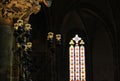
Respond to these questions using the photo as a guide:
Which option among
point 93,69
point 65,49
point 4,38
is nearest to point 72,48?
point 65,49

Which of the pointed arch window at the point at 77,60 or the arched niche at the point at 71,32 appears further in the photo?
the pointed arch window at the point at 77,60

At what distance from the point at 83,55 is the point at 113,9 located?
713cm

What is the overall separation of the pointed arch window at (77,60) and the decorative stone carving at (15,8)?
64.5 ft

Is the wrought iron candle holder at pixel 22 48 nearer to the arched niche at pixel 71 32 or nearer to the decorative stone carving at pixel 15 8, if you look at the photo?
the decorative stone carving at pixel 15 8

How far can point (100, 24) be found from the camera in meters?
27.1

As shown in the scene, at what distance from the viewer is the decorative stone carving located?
7809 millimetres

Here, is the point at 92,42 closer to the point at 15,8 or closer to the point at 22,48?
the point at 22,48

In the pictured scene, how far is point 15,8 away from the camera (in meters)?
7.94

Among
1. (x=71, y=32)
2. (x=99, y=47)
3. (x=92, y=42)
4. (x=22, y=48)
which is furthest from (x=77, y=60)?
(x=22, y=48)

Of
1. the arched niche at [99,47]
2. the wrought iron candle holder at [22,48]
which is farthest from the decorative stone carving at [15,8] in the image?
the arched niche at [99,47]

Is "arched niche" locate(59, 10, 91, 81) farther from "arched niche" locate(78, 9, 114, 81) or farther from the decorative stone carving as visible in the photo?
the decorative stone carving

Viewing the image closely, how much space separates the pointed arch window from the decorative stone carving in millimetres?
19673

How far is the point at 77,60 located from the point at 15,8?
20395mm

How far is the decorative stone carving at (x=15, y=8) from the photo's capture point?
781 centimetres
